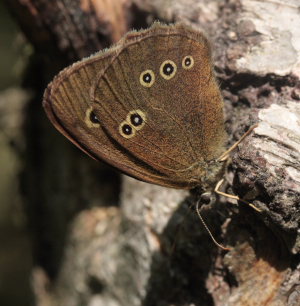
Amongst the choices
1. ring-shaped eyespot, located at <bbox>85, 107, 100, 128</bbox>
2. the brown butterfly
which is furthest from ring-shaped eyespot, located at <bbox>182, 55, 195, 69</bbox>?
ring-shaped eyespot, located at <bbox>85, 107, 100, 128</bbox>

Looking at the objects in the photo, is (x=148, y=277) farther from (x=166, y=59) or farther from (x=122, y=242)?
(x=166, y=59)

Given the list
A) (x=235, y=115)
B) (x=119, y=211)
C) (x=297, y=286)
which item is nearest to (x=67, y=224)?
(x=119, y=211)

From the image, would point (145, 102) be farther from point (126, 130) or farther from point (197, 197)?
point (197, 197)

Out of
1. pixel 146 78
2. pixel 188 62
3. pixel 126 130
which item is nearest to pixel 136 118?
pixel 126 130

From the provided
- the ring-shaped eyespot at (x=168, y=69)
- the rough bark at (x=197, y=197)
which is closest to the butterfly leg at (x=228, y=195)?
the rough bark at (x=197, y=197)

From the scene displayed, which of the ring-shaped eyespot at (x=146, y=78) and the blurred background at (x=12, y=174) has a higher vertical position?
the ring-shaped eyespot at (x=146, y=78)

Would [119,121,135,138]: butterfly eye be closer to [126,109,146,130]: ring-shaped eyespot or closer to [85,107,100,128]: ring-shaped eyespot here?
[126,109,146,130]: ring-shaped eyespot

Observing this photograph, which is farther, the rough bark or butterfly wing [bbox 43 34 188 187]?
butterfly wing [bbox 43 34 188 187]

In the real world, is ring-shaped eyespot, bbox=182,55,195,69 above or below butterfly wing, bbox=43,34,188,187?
above

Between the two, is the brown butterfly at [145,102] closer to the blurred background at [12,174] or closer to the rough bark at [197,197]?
the rough bark at [197,197]
